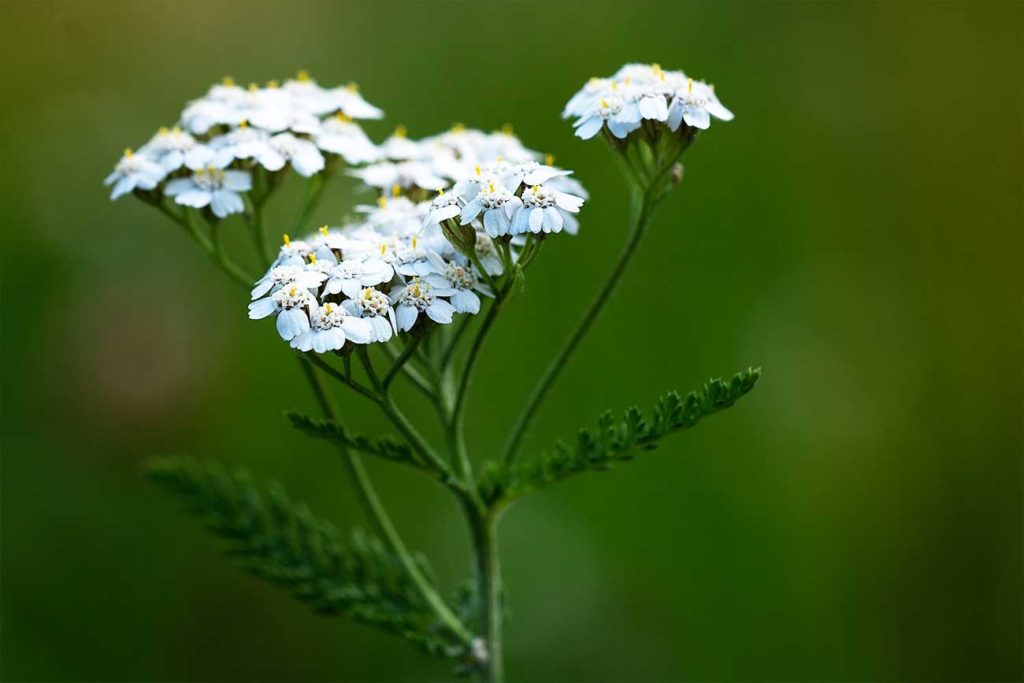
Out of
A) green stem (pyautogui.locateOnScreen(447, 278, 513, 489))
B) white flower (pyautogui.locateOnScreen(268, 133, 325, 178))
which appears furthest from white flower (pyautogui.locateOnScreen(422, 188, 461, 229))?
white flower (pyautogui.locateOnScreen(268, 133, 325, 178))

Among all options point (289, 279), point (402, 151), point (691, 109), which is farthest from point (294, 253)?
point (691, 109)

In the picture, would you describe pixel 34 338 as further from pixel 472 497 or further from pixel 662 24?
pixel 662 24

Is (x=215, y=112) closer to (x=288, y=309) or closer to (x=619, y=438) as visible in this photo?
(x=288, y=309)

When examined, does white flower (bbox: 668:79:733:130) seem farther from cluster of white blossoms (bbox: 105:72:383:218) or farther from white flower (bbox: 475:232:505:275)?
cluster of white blossoms (bbox: 105:72:383:218)

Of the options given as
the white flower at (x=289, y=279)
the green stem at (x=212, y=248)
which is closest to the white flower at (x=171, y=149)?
the green stem at (x=212, y=248)

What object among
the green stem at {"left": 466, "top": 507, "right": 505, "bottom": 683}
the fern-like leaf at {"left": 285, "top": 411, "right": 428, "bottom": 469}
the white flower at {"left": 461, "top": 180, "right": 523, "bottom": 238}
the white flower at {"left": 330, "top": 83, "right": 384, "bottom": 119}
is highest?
the white flower at {"left": 330, "top": 83, "right": 384, "bottom": 119}

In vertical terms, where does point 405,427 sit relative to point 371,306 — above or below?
below
